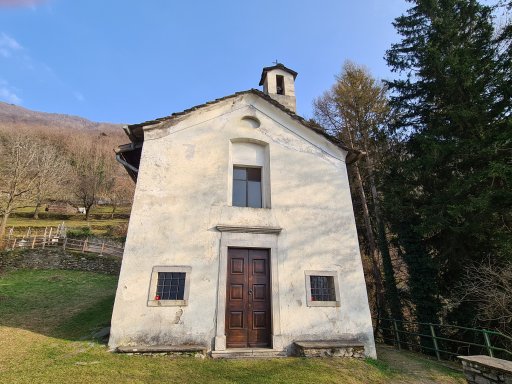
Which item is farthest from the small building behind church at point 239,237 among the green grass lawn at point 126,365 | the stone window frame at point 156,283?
the green grass lawn at point 126,365

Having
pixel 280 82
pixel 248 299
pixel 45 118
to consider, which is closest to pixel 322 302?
pixel 248 299

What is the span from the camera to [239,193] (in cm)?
964

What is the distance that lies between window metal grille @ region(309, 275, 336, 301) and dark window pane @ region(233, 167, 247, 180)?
3.77 m

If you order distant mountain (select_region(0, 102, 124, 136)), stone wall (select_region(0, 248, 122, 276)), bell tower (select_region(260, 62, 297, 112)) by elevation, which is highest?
distant mountain (select_region(0, 102, 124, 136))

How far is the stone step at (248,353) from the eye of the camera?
7223 mm

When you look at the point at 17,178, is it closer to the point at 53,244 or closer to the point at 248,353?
the point at 53,244

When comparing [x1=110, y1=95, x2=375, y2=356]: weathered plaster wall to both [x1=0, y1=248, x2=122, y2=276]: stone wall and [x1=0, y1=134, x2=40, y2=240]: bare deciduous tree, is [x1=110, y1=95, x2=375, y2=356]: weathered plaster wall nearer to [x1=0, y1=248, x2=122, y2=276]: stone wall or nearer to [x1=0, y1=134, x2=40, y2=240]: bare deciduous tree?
[x1=0, y1=248, x2=122, y2=276]: stone wall

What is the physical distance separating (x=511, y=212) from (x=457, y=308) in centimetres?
354

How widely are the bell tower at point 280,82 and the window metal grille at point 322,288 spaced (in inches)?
297

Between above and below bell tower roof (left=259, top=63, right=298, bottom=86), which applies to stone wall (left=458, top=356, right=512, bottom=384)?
below

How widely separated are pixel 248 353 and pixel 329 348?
2053 millimetres

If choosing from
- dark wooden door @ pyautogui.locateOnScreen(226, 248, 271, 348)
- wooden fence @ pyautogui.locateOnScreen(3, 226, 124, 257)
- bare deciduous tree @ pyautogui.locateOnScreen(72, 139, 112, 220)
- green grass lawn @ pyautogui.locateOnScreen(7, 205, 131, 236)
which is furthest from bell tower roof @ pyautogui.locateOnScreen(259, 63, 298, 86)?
bare deciduous tree @ pyautogui.locateOnScreen(72, 139, 112, 220)

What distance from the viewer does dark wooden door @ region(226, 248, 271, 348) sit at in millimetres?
7871

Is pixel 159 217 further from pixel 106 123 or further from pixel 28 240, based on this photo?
pixel 106 123
